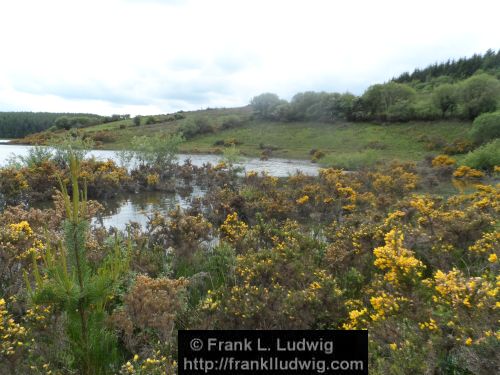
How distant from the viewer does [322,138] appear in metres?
49.8

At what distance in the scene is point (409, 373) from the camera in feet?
10.1

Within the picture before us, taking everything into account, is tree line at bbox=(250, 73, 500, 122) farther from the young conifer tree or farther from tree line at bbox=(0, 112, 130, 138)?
the young conifer tree

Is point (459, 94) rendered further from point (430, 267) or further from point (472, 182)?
point (430, 267)

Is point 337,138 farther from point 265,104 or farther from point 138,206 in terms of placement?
point 138,206

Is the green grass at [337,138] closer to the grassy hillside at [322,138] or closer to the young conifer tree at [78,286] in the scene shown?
the grassy hillside at [322,138]

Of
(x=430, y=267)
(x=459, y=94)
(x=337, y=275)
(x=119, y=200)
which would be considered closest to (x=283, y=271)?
(x=337, y=275)

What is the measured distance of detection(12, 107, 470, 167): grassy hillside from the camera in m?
39.3

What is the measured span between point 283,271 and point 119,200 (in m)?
14.1

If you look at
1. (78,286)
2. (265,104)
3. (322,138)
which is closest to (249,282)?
(78,286)

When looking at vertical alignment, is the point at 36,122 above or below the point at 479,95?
below

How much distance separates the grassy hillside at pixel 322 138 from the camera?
39300mm

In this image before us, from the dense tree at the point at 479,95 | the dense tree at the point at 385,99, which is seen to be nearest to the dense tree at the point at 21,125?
the dense tree at the point at 385,99

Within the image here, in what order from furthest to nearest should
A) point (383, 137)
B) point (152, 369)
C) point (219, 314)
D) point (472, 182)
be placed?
1. point (383, 137)
2. point (472, 182)
3. point (219, 314)
4. point (152, 369)

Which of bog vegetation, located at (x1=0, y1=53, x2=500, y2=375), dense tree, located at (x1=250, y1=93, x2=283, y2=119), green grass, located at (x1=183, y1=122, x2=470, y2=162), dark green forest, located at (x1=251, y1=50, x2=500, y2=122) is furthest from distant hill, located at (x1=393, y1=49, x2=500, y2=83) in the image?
bog vegetation, located at (x1=0, y1=53, x2=500, y2=375)
